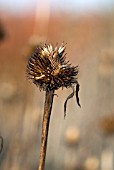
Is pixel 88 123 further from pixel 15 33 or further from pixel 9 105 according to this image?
pixel 15 33

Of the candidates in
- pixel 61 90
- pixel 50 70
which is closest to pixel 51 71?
pixel 50 70

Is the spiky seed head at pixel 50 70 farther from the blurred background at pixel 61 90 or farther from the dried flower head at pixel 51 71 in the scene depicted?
the blurred background at pixel 61 90

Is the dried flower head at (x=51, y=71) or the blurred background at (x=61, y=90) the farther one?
the blurred background at (x=61, y=90)

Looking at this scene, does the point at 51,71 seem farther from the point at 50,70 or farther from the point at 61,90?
the point at 61,90

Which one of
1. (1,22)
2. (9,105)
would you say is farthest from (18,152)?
(1,22)

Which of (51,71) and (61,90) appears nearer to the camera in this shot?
(51,71)

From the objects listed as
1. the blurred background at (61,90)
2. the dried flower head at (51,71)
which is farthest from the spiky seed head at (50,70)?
the blurred background at (61,90)

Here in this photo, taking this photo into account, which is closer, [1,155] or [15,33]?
[1,155]
